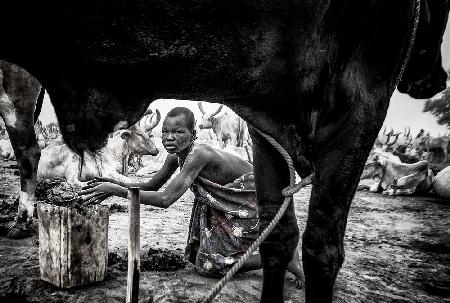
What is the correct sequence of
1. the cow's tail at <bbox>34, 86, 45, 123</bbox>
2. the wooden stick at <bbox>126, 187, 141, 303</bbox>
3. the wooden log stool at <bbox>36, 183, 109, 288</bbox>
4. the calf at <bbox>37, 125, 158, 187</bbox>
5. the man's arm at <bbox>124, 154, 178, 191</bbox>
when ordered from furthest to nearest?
the cow's tail at <bbox>34, 86, 45, 123</bbox> < the man's arm at <bbox>124, 154, 178, 191</bbox> < the wooden log stool at <bbox>36, 183, 109, 288</bbox> < the wooden stick at <bbox>126, 187, 141, 303</bbox> < the calf at <bbox>37, 125, 158, 187</bbox>

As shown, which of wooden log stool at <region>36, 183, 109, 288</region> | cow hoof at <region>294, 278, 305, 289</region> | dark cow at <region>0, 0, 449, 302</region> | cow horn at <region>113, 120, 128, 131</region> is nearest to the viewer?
dark cow at <region>0, 0, 449, 302</region>

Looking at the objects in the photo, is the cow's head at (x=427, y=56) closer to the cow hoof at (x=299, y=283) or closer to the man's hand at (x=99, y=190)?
the cow hoof at (x=299, y=283)

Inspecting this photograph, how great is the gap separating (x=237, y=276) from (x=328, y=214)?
176cm

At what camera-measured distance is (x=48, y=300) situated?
7.50 ft

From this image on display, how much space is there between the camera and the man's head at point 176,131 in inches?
116

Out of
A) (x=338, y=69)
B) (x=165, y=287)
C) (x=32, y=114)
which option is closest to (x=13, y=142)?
(x=32, y=114)

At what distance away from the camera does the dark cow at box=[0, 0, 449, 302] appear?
88 cm

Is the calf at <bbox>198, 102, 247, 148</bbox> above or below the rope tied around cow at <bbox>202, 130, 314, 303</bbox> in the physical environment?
above

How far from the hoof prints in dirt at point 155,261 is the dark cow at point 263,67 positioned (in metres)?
1.48

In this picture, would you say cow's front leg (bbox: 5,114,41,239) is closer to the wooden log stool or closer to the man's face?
the wooden log stool

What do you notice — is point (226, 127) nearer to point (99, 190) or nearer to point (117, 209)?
point (117, 209)

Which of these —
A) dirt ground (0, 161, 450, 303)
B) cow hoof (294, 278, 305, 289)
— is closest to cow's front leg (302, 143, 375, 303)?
dirt ground (0, 161, 450, 303)

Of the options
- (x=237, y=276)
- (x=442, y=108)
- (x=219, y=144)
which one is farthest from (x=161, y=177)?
(x=442, y=108)

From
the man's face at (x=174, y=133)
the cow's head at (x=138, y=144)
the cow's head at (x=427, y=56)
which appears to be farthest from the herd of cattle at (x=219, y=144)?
the cow's head at (x=427, y=56)
